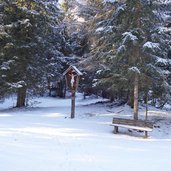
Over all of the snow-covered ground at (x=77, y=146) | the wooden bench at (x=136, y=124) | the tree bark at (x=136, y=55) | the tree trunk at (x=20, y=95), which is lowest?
the snow-covered ground at (x=77, y=146)

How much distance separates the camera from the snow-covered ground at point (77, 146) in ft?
26.7

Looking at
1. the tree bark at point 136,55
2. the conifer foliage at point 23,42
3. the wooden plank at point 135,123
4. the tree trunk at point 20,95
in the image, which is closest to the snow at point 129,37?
the tree bark at point 136,55

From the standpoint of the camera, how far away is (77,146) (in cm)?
1040

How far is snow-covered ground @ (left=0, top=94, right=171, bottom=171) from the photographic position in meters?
8.15

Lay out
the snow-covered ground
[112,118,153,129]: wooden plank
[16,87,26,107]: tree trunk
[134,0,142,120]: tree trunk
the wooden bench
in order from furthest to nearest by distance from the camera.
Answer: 1. [16,87,26,107]: tree trunk
2. [134,0,142,120]: tree trunk
3. [112,118,153,129]: wooden plank
4. the wooden bench
5. the snow-covered ground

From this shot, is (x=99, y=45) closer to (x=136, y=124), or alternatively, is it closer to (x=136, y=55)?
(x=136, y=55)

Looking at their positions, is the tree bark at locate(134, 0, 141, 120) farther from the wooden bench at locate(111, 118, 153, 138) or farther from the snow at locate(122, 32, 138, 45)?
the wooden bench at locate(111, 118, 153, 138)

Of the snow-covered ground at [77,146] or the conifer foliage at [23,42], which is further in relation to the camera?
the conifer foliage at [23,42]

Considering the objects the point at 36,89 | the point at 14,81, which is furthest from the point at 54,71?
the point at 14,81

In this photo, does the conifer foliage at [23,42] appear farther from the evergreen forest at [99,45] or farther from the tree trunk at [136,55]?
the tree trunk at [136,55]

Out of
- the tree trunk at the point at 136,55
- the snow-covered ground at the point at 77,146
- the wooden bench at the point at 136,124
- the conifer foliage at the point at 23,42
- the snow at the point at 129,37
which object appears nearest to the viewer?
the snow-covered ground at the point at 77,146

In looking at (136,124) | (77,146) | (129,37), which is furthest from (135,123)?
(77,146)

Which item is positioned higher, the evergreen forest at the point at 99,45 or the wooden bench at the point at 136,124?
the evergreen forest at the point at 99,45

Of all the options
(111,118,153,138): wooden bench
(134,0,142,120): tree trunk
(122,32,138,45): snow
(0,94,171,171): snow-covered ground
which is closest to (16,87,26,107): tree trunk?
(0,94,171,171): snow-covered ground
